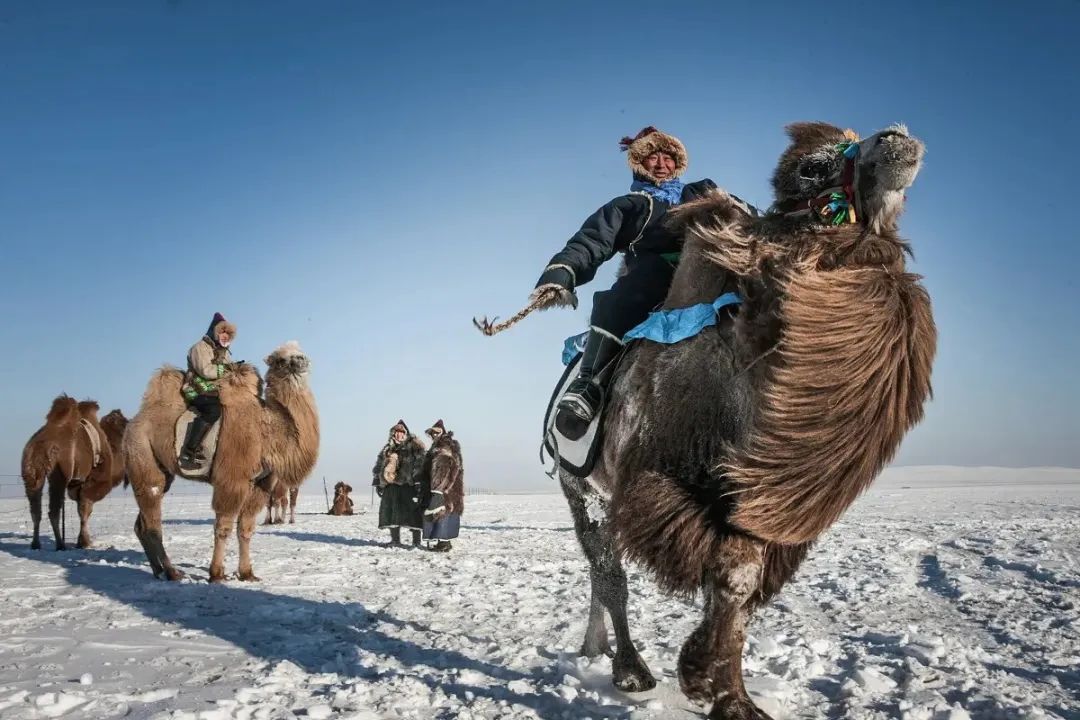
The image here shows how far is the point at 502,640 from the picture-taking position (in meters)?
4.65

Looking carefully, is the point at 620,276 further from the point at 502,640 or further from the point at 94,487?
the point at 94,487

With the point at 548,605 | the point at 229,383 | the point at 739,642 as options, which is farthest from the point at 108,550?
the point at 739,642

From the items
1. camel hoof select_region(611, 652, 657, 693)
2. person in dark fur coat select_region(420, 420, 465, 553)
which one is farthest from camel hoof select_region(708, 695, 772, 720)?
person in dark fur coat select_region(420, 420, 465, 553)

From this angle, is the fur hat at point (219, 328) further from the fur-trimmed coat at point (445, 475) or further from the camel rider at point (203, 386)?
the fur-trimmed coat at point (445, 475)

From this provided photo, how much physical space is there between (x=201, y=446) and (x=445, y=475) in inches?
211

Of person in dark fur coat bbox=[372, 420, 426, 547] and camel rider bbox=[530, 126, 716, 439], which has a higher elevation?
camel rider bbox=[530, 126, 716, 439]

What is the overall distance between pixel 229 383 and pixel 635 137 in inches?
243

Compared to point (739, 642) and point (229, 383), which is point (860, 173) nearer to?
point (739, 642)

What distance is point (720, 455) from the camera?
2482mm

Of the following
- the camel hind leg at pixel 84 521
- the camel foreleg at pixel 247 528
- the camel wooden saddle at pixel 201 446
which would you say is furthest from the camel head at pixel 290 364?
the camel hind leg at pixel 84 521

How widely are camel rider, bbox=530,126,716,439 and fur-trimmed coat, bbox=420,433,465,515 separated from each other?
9.31m

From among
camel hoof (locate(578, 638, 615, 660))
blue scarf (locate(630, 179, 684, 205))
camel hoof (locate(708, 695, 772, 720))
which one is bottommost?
camel hoof (locate(578, 638, 615, 660))

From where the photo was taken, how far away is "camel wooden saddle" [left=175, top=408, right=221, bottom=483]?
7.87 metres

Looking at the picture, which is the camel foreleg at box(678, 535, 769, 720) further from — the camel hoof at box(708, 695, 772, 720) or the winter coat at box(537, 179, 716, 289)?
the winter coat at box(537, 179, 716, 289)
